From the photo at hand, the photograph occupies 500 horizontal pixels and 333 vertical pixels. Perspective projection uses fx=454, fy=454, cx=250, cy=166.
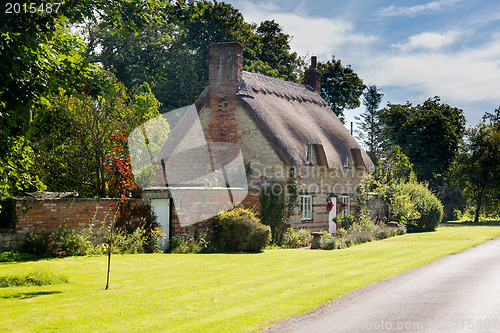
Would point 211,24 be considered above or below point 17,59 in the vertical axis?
above

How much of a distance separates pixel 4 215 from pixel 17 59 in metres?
5.86

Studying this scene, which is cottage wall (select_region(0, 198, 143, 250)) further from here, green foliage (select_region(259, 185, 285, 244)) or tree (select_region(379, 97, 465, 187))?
tree (select_region(379, 97, 465, 187))

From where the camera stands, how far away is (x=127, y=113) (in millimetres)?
20125

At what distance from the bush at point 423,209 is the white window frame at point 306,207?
9.43 meters

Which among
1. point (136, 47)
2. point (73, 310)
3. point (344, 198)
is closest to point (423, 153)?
point (344, 198)

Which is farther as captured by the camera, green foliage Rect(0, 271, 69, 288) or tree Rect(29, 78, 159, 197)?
tree Rect(29, 78, 159, 197)

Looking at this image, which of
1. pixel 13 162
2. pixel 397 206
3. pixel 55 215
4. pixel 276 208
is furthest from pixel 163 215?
pixel 397 206

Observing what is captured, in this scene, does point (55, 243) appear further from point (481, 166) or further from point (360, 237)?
point (481, 166)

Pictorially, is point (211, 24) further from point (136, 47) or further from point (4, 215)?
point (4, 215)

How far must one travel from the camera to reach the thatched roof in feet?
70.0

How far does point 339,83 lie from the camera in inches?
1715

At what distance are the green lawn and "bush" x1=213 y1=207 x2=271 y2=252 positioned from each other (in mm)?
1509

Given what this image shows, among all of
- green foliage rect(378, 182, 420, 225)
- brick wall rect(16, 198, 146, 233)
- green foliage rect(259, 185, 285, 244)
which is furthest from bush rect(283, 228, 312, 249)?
green foliage rect(378, 182, 420, 225)

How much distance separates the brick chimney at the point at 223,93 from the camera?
22141 mm
